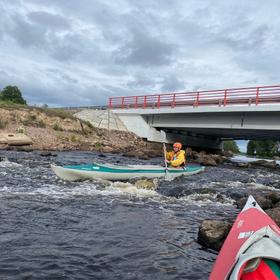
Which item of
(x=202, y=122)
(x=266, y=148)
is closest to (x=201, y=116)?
(x=202, y=122)

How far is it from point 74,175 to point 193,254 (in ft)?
26.1

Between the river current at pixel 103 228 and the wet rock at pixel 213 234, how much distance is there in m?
0.21

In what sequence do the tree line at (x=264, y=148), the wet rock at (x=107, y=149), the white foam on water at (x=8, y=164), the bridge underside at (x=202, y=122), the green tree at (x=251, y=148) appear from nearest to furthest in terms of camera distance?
the white foam on water at (x=8, y=164), the bridge underside at (x=202, y=122), the wet rock at (x=107, y=149), the tree line at (x=264, y=148), the green tree at (x=251, y=148)

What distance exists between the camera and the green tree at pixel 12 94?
4560 cm

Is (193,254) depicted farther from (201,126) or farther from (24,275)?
(201,126)

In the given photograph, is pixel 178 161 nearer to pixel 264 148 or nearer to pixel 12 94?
pixel 12 94

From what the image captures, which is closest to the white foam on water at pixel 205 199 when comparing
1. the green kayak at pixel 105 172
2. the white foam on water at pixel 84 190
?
the white foam on water at pixel 84 190

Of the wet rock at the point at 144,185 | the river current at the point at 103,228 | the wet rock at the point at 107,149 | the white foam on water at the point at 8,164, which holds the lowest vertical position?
the river current at the point at 103,228

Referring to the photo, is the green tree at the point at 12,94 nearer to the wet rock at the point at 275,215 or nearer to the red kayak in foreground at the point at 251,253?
the wet rock at the point at 275,215

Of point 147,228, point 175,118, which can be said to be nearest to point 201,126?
point 175,118

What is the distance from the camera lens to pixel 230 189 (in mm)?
14773

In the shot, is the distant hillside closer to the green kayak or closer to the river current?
the green kayak

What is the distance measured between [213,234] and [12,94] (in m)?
43.0

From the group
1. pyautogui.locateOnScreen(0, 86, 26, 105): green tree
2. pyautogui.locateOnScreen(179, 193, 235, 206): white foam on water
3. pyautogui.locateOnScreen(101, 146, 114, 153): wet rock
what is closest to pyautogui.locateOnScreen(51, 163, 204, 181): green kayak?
pyautogui.locateOnScreen(179, 193, 235, 206): white foam on water
